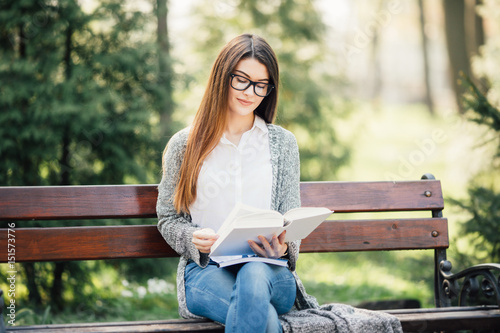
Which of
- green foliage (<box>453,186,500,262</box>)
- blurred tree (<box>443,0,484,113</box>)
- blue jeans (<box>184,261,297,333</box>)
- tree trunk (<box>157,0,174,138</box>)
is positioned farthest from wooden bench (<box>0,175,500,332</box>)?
blurred tree (<box>443,0,484,113</box>)

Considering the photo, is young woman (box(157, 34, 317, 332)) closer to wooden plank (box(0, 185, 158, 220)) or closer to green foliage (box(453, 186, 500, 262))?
wooden plank (box(0, 185, 158, 220))

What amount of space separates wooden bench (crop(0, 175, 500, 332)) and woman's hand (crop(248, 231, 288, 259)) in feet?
1.24

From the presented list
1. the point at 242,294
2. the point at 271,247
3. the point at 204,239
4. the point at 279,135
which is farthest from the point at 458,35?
the point at 242,294

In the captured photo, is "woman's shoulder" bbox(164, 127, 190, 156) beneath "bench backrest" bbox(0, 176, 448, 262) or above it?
above

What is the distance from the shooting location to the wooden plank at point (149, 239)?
2707 millimetres

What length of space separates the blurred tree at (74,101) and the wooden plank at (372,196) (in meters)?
1.79

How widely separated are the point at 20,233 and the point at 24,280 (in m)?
1.71

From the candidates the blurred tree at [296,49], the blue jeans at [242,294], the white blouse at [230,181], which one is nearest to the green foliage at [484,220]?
the white blouse at [230,181]

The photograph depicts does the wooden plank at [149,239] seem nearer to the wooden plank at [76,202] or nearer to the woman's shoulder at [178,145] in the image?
the wooden plank at [76,202]

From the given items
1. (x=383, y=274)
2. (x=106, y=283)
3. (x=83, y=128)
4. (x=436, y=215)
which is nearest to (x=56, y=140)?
(x=83, y=128)

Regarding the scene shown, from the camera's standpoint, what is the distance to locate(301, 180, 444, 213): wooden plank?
2996mm

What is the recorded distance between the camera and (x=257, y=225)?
2.09 metres

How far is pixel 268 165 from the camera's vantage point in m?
2.64

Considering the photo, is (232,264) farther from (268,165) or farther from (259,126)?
(259,126)
